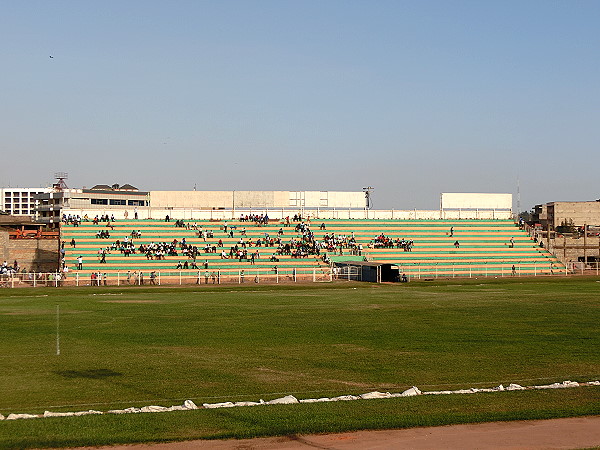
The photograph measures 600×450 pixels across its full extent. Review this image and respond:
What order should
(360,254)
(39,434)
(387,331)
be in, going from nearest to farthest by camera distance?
(39,434)
(387,331)
(360,254)

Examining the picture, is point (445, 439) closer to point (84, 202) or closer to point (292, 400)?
point (292, 400)

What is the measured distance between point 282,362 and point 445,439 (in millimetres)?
8983

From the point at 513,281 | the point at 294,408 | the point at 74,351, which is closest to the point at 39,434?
the point at 294,408

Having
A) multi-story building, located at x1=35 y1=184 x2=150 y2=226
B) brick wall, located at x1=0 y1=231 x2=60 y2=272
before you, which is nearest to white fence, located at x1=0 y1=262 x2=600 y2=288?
brick wall, located at x1=0 y1=231 x2=60 y2=272

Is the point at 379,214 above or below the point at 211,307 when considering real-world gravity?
above

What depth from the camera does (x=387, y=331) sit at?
2923 centimetres

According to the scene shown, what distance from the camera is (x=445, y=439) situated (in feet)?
44.3

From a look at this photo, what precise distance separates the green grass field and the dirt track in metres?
0.39

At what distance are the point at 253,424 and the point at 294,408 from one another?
145 cm

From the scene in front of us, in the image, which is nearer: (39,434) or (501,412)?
(39,434)

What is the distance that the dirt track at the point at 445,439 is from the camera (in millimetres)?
13078

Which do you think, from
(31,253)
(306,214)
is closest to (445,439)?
(31,253)

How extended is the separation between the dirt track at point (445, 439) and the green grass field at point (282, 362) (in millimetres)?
390

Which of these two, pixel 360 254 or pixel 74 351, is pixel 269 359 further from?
pixel 360 254
